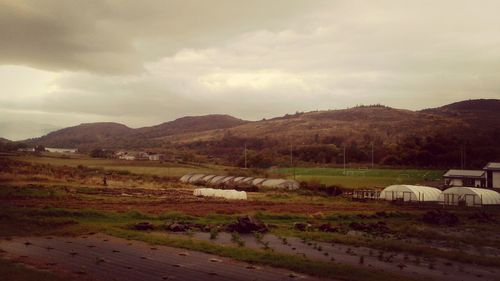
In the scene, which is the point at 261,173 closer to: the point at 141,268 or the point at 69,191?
the point at 69,191

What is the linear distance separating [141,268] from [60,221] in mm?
13231

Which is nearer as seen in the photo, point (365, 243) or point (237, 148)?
point (365, 243)

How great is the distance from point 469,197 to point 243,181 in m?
34.3

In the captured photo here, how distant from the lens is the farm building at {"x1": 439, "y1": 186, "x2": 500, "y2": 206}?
54.1m

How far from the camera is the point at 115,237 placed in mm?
26094

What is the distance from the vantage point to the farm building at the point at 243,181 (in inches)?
2731

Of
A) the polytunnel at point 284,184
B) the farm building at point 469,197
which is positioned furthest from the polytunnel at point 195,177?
the farm building at point 469,197

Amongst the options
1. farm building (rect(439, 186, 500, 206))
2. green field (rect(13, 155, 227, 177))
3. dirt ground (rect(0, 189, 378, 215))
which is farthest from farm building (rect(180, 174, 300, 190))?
farm building (rect(439, 186, 500, 206))

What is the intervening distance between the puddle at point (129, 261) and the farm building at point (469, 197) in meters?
41.7

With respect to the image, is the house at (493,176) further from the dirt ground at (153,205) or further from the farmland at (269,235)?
the dirt ground at (153,205)

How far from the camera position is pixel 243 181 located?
76.3 m

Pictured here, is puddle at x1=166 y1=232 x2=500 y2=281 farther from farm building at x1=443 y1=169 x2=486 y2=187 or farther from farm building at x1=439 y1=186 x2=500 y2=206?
farm building at x1=443 y1=169 x2=486 y2=187

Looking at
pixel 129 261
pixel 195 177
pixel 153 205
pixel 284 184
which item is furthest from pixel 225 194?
pixel 129 261

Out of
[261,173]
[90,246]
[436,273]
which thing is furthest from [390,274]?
[261,173]
